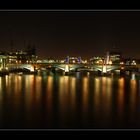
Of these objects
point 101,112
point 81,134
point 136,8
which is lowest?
point 101,112

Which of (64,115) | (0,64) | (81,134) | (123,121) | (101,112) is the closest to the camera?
(81,134)

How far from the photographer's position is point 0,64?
30.2 m

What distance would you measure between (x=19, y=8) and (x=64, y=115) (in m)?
4.71

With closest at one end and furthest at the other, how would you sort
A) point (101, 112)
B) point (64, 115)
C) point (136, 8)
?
point (136, 8)
point (64, 115)
point (101, 112)

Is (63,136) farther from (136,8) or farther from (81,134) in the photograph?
(136,8)

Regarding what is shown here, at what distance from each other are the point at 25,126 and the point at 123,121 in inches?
97.7

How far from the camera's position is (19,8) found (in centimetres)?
336

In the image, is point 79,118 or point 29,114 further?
point 29,114

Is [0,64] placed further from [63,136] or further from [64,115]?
[63,136]

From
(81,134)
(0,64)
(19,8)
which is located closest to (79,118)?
(81,134)

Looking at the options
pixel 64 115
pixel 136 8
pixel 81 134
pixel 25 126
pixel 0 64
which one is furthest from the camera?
pixel 0 64

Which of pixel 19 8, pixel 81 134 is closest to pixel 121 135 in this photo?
pixel 81 134

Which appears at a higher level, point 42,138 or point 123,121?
point 42,138

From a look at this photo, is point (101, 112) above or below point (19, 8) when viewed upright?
below
